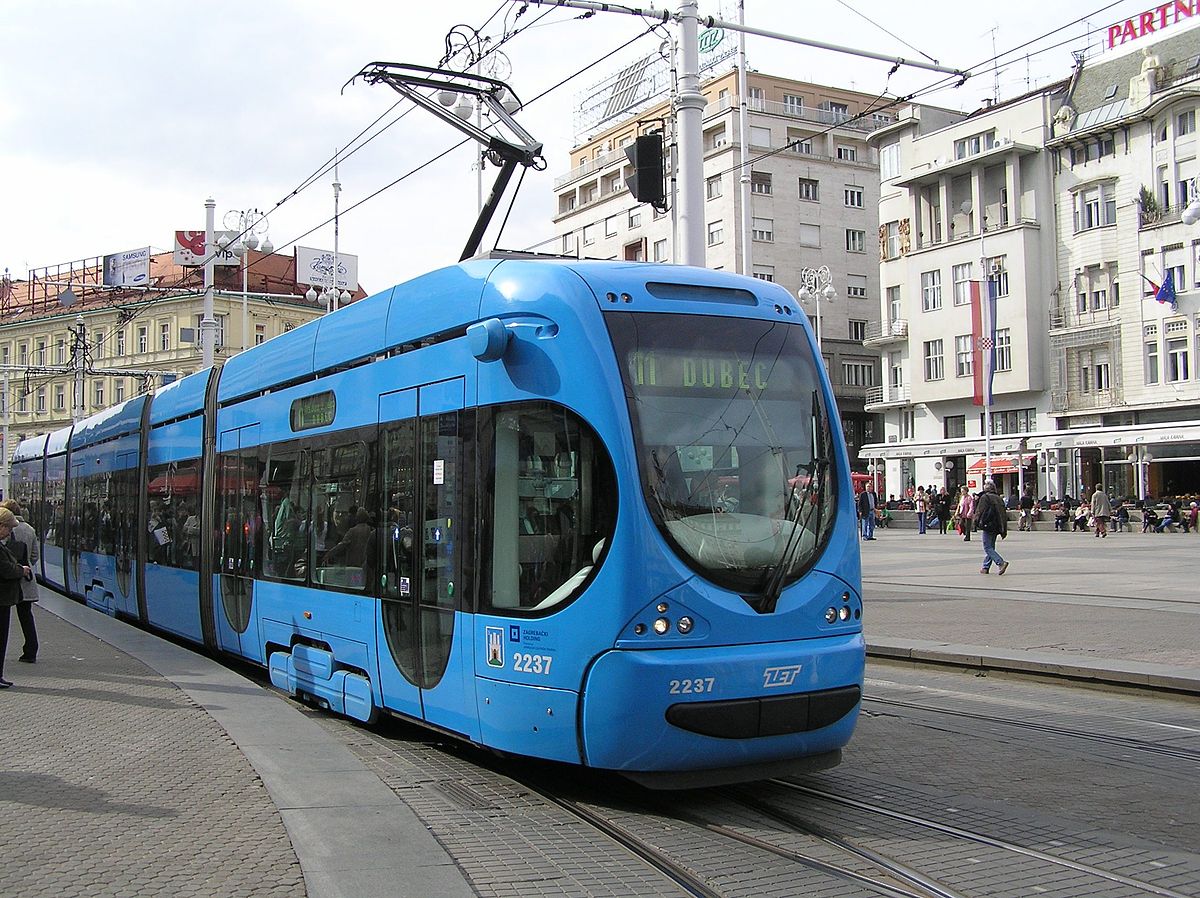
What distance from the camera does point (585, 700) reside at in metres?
6.31

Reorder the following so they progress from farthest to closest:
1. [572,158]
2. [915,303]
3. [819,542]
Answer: [572,158], [915,303], [819,542]

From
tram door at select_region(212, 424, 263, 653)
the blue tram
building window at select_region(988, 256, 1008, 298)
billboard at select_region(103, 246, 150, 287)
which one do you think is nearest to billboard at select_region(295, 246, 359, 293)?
billboard at select_region(103, 246, 150, 287)

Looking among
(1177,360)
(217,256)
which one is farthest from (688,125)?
(1177,360)

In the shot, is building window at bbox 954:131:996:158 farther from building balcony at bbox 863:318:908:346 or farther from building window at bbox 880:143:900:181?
building balcony at bbox 863:318:908:346

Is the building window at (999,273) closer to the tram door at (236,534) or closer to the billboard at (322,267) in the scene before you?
the billboard at (322,267)

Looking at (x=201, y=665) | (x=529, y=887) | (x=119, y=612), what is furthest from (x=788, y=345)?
(x=119, y=612)

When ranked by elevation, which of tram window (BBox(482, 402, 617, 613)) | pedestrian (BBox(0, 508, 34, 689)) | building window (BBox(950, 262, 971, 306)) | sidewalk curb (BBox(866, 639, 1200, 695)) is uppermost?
building window (BBox(950, 262, 971, 306))

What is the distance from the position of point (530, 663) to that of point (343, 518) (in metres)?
2.88

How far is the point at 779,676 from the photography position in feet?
21.1

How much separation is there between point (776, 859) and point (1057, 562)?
2200cm

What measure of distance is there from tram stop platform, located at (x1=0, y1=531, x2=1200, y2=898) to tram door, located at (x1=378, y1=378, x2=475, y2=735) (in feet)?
2.05

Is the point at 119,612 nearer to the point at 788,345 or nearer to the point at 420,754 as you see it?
the point at 420,754

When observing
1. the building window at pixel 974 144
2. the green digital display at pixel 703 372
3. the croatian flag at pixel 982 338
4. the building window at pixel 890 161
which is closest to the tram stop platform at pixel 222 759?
the green digital display at pixel 703 372

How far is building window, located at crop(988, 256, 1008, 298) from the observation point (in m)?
56.9
